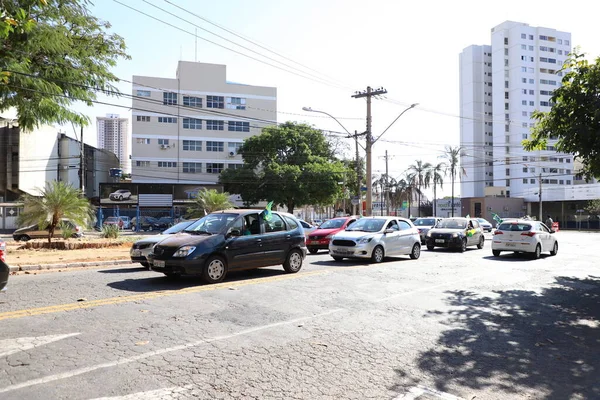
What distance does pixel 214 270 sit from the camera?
942 centimetres

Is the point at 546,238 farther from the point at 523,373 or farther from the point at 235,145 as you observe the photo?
the point at 235,145

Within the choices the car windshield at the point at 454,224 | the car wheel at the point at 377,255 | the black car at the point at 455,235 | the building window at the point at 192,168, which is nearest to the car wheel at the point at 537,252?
the black car at the point at 455,235

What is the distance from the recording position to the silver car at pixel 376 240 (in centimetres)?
1392

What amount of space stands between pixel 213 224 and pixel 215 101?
163 ft

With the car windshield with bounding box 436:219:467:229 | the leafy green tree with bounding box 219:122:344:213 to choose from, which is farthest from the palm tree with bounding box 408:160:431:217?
the car windshield with bounding box 436:219:467:229

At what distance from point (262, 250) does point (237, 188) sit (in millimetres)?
38077

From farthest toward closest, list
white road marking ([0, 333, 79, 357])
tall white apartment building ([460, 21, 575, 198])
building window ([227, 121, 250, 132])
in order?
tall white apartment building ([460, 21, 575, 198]), building window ([227, 121, 250, 132]), white road marking ([0, 333, 79, 357])

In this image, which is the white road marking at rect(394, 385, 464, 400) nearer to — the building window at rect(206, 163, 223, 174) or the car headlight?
the car headlight

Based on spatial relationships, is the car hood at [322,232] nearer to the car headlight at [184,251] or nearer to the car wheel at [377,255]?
the car wheel at [377,255]

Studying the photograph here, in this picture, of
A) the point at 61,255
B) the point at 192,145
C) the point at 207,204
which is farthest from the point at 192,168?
the point at 61,255

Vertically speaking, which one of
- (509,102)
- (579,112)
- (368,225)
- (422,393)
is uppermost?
(509,102)

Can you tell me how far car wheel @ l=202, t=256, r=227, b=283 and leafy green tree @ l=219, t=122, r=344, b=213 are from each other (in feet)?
113

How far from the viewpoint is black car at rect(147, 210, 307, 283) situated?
9094 millimetres

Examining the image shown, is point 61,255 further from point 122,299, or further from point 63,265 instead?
point 122,299
